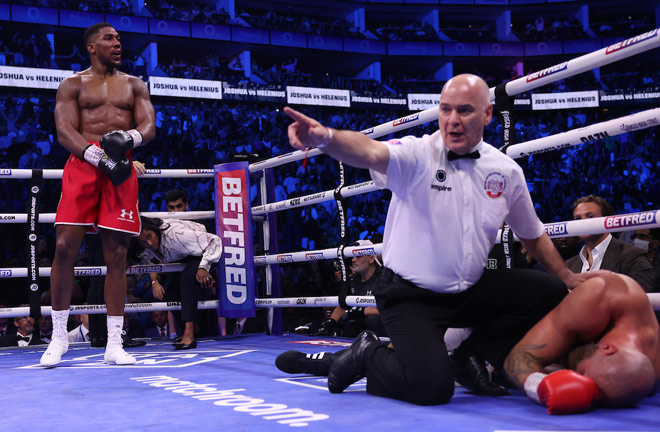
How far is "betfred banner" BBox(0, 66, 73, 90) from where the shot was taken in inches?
456

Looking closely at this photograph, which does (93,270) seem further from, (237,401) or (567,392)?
(567,392)

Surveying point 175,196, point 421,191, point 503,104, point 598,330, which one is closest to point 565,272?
point 598,330

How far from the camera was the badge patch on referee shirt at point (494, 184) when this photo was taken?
5.14 feet

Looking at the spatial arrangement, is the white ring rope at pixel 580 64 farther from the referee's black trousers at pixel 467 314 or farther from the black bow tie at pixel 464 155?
the referee's black trousers at pixel 467 314

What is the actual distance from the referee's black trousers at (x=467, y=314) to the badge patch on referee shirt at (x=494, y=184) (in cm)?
20

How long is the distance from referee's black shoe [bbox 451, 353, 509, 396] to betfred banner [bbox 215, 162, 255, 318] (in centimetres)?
194

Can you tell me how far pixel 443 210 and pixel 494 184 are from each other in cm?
15

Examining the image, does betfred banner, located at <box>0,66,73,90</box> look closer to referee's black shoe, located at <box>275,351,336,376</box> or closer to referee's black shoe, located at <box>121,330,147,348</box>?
referee's black shoe, located at <box>121,330,147,348</box>

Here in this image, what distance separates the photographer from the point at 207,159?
11.4 metres

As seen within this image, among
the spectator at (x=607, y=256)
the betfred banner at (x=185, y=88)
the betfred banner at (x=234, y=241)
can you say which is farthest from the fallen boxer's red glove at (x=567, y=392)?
the betfred banner at (x=185, y=88)

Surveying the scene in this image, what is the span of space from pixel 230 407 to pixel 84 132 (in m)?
1.65

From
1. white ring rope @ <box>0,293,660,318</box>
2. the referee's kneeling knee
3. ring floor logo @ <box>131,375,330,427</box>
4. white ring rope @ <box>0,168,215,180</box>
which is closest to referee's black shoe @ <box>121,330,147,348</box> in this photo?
white ring rope @ <box>0,293,660,318</box>

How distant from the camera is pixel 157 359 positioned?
8.31 ft

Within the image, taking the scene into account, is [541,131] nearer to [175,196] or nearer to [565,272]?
[175,196]
